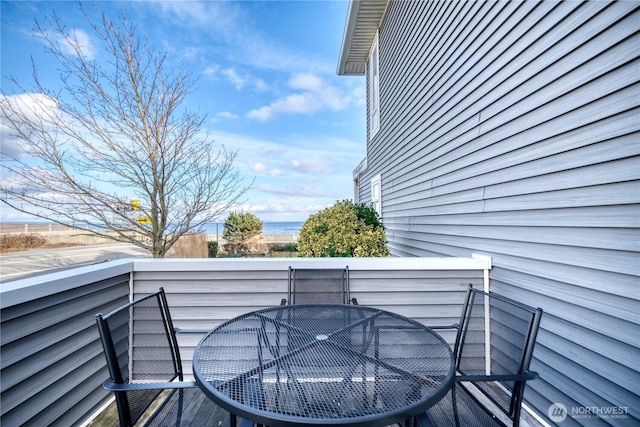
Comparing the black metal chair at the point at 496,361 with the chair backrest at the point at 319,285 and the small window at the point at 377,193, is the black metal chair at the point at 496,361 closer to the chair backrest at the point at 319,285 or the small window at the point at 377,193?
the chair backrest at the point at 319,285

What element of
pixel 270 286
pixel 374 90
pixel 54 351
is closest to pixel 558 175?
pixel 270 286

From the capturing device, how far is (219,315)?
2.27 meters

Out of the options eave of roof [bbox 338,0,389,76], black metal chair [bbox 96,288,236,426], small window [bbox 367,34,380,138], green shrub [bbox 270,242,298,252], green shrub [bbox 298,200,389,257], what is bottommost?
green shrub [bbox 270,242,298,252]

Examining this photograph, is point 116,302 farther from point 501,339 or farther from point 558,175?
point 558,175

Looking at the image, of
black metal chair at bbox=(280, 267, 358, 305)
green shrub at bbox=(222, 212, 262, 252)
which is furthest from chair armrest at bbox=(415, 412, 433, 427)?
green shrub at bbox=(222, 212, 262, 252)

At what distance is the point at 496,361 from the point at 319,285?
119cm

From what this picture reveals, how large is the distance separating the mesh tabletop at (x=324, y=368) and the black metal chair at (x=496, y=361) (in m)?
0.15

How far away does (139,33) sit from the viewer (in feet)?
13.5

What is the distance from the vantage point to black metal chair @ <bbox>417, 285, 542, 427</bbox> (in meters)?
1.25

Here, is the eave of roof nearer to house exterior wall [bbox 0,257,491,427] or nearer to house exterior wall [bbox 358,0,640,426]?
house exterior wall [bbox 358,0,640,426]

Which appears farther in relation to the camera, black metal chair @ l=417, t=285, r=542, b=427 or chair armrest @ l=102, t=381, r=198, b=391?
black metal chair @ l=417, t=285, r=542, b=427

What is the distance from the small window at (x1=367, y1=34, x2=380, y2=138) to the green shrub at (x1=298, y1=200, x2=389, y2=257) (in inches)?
117

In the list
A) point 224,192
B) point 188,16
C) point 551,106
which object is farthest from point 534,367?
point 188,16

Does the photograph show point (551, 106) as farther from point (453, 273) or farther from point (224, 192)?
point (224, 192)
